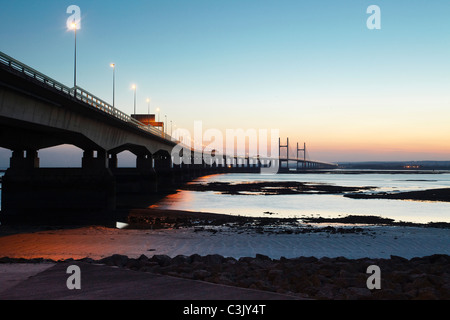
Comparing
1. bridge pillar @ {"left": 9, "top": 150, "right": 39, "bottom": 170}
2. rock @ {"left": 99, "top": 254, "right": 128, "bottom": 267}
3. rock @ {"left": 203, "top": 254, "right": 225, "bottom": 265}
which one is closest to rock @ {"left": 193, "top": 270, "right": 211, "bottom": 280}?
rock @ {"left": 203, "top": 254, "right": 225, "bottom": 265}

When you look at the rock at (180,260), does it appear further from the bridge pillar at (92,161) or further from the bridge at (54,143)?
the bridge pillar at (92,161)

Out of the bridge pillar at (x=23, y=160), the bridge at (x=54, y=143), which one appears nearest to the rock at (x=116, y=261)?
the bridge at (x=54, y=143)

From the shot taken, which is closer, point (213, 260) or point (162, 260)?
point (162, 260)

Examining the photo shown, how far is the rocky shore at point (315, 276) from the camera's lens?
25.5 feet

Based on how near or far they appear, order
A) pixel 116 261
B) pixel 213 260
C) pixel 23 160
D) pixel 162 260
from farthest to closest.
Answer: pixel 23 160 → pixel 213 260 → pixel 162 260 → pixel 116 261

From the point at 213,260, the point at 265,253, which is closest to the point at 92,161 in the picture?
the point at 265,253

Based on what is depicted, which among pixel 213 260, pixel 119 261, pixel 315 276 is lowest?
pixel 213 260

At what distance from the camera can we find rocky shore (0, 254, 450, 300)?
306 inches

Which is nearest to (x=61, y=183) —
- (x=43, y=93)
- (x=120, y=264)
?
(x=43, y=93)

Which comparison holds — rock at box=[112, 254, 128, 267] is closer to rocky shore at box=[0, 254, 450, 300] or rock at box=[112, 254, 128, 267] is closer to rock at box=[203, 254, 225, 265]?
rocky shore at box=[0, 254, 450, 300]

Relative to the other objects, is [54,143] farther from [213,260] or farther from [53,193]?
[213,260]

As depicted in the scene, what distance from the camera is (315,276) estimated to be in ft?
28.7

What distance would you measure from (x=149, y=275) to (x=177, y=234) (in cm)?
1283

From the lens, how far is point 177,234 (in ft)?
69.4
